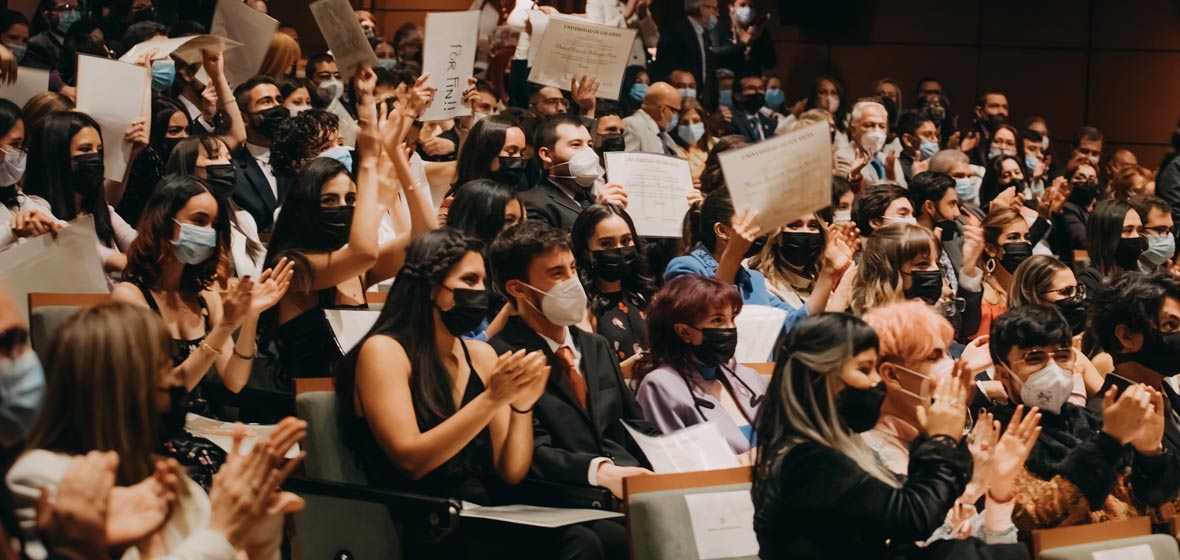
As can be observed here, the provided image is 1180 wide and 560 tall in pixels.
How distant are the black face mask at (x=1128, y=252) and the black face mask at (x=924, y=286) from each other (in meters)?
1.85

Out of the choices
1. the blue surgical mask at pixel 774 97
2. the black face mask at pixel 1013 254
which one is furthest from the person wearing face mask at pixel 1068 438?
the blue surgical mask at pixel 774 97

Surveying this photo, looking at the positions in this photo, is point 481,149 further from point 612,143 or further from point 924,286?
point 924,286

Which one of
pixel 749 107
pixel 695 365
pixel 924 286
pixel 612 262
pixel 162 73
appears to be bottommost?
pixel 749 107

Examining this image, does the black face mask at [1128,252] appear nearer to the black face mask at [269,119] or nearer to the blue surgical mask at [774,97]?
the black face mask at [269,119]

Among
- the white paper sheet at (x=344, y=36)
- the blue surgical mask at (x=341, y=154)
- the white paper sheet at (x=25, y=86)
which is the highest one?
the white paper sheet at (x=344, y=36)

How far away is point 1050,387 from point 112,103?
3.53m

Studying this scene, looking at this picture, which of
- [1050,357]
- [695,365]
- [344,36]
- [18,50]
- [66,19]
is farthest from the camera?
[66,19]

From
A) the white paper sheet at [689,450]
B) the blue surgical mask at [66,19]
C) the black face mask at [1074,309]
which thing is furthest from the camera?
the blue surgical mask at [66,19]

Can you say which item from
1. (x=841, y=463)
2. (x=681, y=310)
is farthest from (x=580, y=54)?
(x=841, y=463)

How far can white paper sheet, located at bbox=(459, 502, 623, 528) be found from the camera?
3266mm

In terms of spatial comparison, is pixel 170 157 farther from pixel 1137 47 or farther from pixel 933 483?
pixel 1137 47

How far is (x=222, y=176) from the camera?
17.7 feet

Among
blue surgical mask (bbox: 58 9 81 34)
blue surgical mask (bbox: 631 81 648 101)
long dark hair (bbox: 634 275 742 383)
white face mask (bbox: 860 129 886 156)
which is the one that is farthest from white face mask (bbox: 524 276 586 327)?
blue surgical mask (bbox: 58 9 81 34)

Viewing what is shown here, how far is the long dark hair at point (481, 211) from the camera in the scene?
4711 mm
